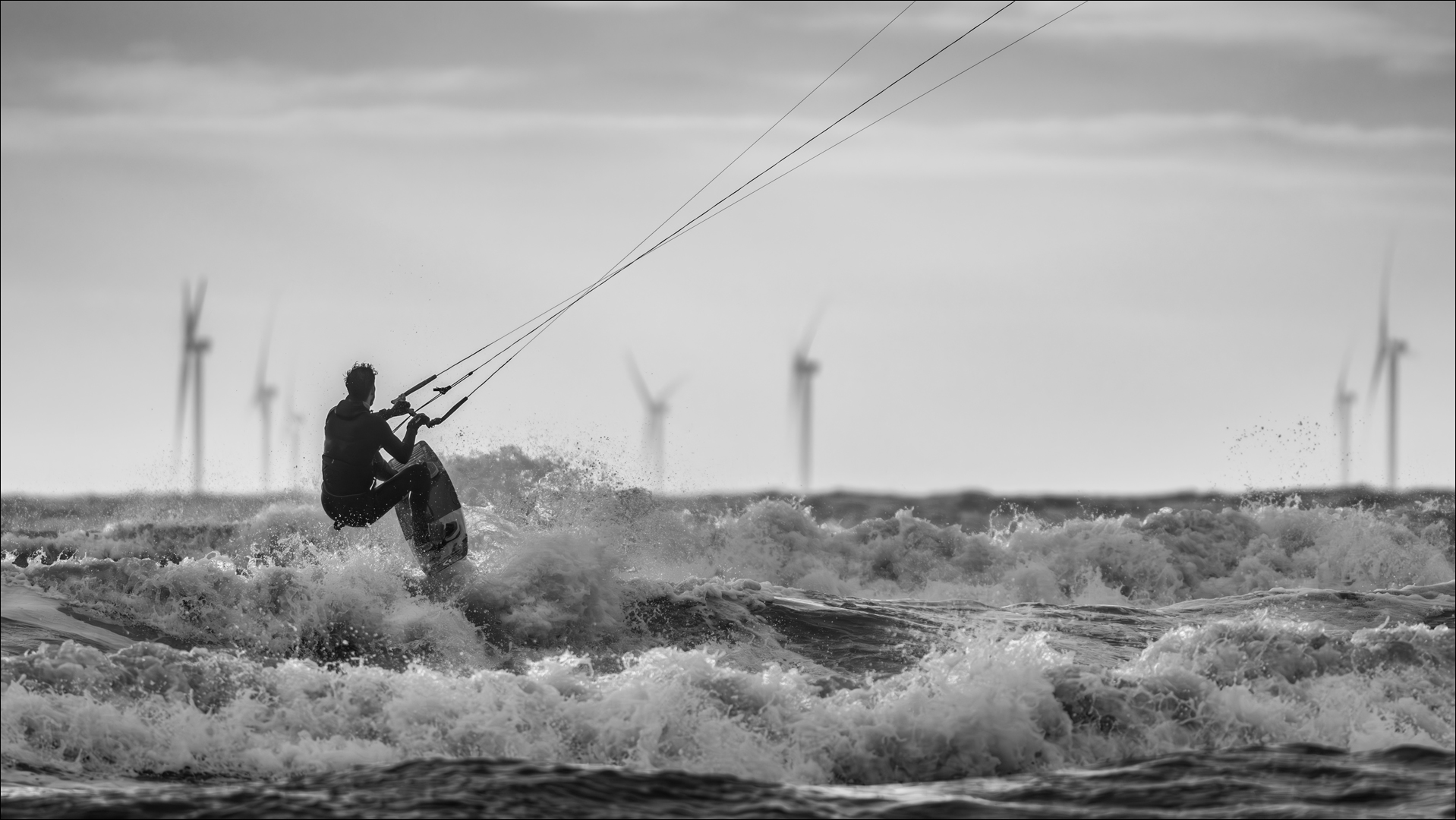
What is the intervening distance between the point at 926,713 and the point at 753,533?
12.6 metres

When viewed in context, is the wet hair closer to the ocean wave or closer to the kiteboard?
the kiteboard

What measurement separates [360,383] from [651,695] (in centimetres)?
533

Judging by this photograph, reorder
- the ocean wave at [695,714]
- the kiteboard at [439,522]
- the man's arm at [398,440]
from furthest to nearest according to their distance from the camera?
the kiteboard at [439,522] → the man's arm at [398,440] → the ocean wave at [695,714]

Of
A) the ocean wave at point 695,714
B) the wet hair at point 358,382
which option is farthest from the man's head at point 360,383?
the ocean wave at point 695,714

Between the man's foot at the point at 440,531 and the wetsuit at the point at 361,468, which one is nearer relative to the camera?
the wetsuit at the point at 361,468

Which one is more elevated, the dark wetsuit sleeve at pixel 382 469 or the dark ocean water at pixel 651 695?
the dark wetsuit sleeve at pixel 382 469

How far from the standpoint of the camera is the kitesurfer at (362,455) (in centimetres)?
1406

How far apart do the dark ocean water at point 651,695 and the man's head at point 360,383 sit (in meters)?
1.71

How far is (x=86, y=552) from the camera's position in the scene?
19.4 meters

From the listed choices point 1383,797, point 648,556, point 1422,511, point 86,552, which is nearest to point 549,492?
point 648,556

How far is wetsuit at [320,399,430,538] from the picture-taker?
46.1 feet

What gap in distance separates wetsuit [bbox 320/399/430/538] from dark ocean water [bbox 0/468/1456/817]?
693 millimetres

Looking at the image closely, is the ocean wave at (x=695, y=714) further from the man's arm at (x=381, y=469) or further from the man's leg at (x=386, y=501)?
the man's arm at (x=381, y=469)

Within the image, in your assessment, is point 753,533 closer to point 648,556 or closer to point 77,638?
point 648,556
